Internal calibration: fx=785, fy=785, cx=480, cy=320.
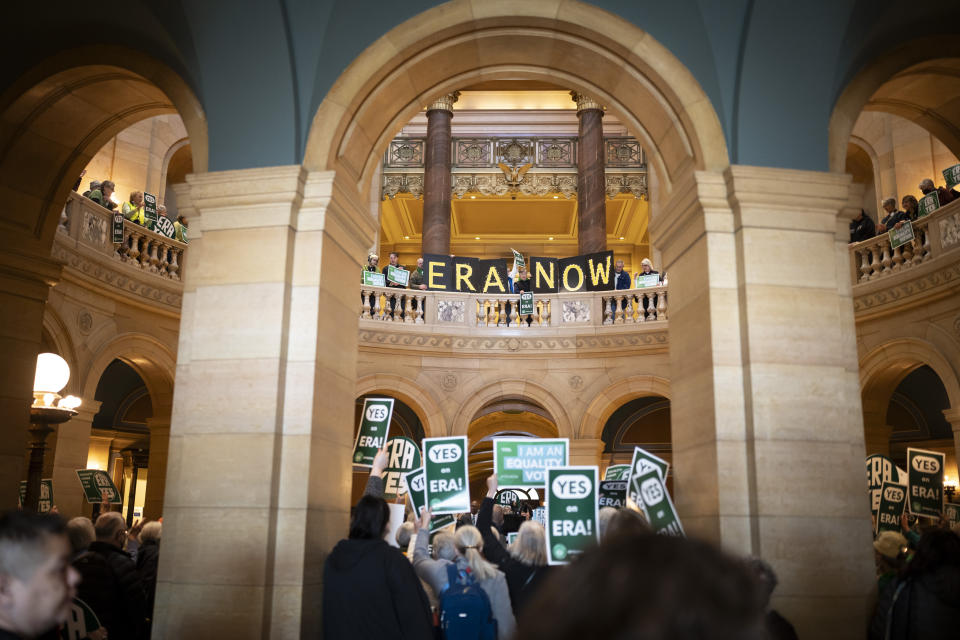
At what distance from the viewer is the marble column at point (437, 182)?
18.9 metres

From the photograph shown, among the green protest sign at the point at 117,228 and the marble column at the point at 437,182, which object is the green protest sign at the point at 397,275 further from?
the green protest sign at the point at 117,228

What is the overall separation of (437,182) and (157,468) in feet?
30.7

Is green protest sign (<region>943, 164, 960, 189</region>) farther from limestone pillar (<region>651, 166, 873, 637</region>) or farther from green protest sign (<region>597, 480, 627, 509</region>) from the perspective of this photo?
green protest sign (<region>597, 480, 627, 509</region>)

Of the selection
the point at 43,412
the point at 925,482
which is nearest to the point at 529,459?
the point at 43,412

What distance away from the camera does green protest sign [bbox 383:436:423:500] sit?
7.34 meters

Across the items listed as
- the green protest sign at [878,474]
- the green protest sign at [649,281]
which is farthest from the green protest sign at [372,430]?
the green protest sign at [649,281]

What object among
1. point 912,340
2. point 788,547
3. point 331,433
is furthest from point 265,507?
point 912,340

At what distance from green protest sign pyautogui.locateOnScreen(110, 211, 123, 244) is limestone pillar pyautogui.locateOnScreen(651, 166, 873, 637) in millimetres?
10123

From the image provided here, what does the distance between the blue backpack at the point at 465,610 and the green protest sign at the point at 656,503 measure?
125cm

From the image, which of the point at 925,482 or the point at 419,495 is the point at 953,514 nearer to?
the point at 925,482

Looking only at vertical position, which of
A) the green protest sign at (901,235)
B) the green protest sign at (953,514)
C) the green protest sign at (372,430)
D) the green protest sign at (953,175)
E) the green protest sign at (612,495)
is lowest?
the green protest sign at (953,514)

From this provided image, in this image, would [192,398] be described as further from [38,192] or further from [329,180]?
[38,192]

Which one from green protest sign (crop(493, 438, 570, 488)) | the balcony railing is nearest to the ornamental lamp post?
green protest sign (crop(493, 438, 570, 488))

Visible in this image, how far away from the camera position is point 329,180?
19.2ft
